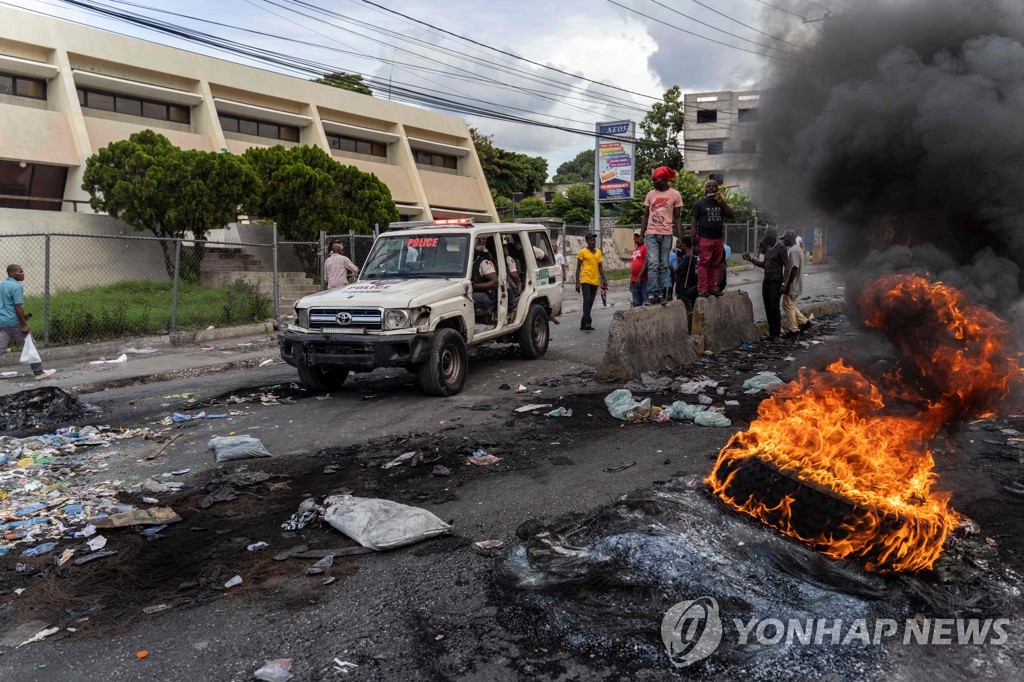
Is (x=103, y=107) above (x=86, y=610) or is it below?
above

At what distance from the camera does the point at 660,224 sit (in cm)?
1126

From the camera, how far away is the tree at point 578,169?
273 feet

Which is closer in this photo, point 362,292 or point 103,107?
point 362,292

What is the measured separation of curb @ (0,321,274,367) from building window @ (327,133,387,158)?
60.2 ft

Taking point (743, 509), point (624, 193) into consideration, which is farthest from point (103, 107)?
point (743, 509)

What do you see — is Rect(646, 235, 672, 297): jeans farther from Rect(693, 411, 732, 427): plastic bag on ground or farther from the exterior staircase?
the exterior staircase

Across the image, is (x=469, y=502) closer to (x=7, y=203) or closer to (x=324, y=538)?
(x=324, y=538)

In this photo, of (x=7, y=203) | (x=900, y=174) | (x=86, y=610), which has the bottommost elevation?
(x=86, y=610)

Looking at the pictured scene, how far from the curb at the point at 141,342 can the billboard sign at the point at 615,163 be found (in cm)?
2041

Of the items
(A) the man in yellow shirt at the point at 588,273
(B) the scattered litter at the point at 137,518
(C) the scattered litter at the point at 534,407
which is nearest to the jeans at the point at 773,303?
(A) the man in yellow shirt at the point at 588,273

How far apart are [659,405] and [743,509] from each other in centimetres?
353

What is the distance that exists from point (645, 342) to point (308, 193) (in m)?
15.2

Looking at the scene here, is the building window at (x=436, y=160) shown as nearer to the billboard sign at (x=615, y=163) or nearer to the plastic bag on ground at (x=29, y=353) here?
the billboard sign at (x=615, y=163)

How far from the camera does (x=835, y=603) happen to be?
359 centimetres
